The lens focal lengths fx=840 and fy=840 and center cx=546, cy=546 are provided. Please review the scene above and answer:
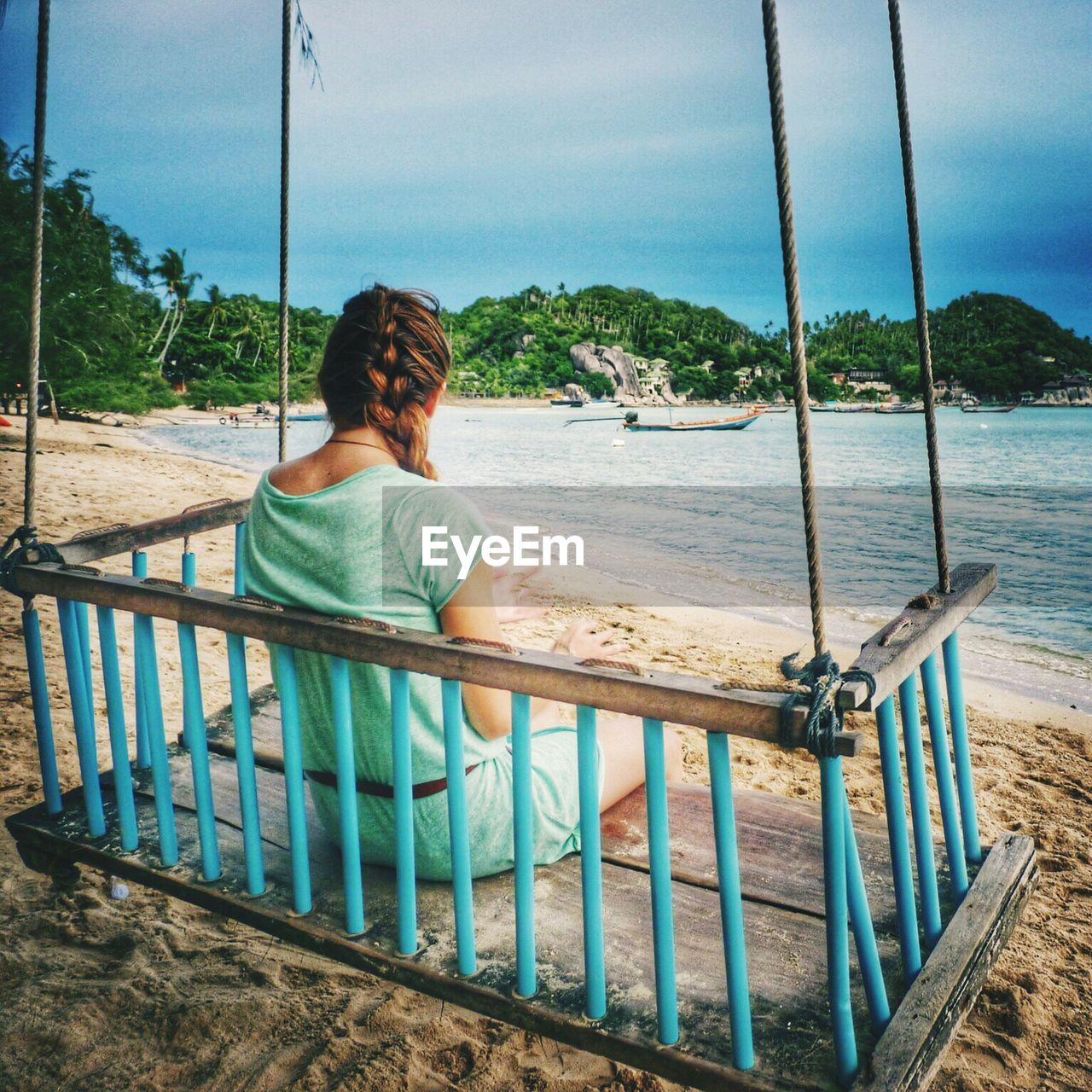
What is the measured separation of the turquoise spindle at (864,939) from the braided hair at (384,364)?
38.2 inches

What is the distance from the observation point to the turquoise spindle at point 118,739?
1737mm

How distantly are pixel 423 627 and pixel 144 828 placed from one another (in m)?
0.94

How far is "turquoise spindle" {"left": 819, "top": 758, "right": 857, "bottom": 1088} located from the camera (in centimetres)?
103

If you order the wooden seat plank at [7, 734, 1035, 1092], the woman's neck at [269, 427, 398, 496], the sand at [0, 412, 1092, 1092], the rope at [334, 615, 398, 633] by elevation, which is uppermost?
the woman's neck at [269, 427, 398, 496]

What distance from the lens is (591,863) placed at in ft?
4.00

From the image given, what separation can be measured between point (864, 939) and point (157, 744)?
1335mm

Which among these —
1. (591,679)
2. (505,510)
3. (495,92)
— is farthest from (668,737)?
(505,510)

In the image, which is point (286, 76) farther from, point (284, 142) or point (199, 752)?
point (199, 752)

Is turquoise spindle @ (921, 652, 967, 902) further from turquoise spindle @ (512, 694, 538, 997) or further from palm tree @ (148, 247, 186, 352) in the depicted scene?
palm tree @ (148, 247, 186, 352)

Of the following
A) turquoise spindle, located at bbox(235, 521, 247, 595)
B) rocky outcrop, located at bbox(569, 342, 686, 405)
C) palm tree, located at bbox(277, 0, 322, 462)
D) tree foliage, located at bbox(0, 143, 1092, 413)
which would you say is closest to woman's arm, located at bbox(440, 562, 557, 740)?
palm tree, located at bbox(277, 0, 322, 462)

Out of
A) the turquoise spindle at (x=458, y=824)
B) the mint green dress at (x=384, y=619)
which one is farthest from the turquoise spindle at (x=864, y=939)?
the mint green dress at (x=384, y=619)

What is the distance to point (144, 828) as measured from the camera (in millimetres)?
1878

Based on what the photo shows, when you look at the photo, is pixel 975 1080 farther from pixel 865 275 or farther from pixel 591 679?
pixel 865 275

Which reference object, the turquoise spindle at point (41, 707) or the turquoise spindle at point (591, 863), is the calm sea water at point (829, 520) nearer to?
the turquoise spindle at point (41, 707)
